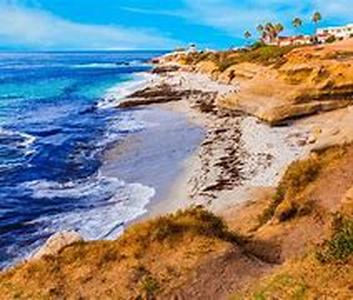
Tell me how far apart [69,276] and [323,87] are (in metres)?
32.9

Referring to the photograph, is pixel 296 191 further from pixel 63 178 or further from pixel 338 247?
pixel 63 178

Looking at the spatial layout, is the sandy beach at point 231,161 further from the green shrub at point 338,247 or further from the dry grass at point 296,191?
the green shrub at point 338,247

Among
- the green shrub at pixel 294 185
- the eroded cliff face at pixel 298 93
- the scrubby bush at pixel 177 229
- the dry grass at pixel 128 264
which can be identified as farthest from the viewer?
the eroded cliff face at pixel 298 93

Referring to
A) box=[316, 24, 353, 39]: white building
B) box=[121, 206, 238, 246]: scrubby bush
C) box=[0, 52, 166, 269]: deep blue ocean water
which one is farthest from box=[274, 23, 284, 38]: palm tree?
box=[121, 206, 238, 246]: scrubby bush

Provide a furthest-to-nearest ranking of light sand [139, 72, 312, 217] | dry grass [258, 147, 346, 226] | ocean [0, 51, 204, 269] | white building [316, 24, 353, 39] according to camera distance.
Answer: white building [316, 24, 353, 39]
light sand [139, 72, 312, 217]
ocean [0, 51, 204, 269]
dry grass [258, 147, 346, 226]

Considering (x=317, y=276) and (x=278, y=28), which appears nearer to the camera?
(x=317, y=276)

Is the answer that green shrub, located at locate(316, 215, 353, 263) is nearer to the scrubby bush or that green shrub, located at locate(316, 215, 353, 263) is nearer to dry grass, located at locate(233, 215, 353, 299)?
dry grass, located at locate(233, 215, 353, 299)

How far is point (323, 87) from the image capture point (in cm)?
4325

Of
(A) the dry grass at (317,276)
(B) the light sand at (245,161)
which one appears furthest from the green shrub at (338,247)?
(B) the light sand at (245,161)

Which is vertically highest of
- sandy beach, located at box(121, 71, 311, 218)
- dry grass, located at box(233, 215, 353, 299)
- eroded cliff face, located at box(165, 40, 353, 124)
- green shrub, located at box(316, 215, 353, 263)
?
green shrub, located at box(316, 215, 353, 263)

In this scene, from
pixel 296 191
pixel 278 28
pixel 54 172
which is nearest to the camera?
pixel 296 191

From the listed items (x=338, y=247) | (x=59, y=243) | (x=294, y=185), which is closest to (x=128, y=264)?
(x=59, y=243)

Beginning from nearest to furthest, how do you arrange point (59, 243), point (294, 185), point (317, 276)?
point (317, 276), point (59, 243), point (294, 185)

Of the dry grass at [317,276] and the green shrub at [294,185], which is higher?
the dry grass at [317,276]
